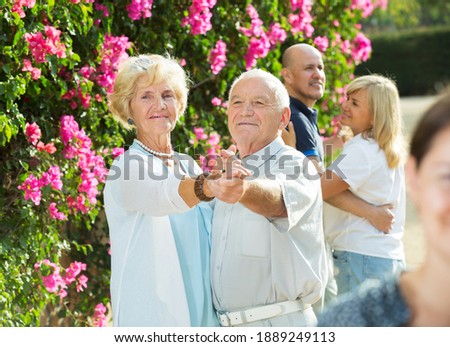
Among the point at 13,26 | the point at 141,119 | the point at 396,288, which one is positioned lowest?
the point at 396,288

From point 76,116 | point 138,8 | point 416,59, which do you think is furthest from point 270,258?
point 416,59

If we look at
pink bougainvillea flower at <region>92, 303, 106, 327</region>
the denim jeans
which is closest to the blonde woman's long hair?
the denim jeans

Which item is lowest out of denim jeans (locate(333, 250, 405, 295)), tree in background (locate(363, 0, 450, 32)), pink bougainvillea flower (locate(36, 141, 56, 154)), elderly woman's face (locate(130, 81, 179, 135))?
denim jeans (locate(333, 250, 405, 295))

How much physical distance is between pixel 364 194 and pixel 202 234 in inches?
50.6

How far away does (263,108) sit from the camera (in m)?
3.10

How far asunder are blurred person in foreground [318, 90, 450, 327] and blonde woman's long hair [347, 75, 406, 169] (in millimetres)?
2691

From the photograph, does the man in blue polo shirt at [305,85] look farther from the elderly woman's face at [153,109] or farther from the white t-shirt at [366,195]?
the elderly woman's face at [153,109]

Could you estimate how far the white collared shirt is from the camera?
2.91 metres

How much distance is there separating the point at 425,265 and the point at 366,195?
2.80 m

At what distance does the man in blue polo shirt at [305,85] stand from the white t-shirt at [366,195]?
16cm

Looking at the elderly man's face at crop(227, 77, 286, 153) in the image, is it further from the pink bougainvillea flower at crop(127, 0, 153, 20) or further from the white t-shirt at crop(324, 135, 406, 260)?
the pink bougainvillea flower at crop(127, 0, 153, 20)
